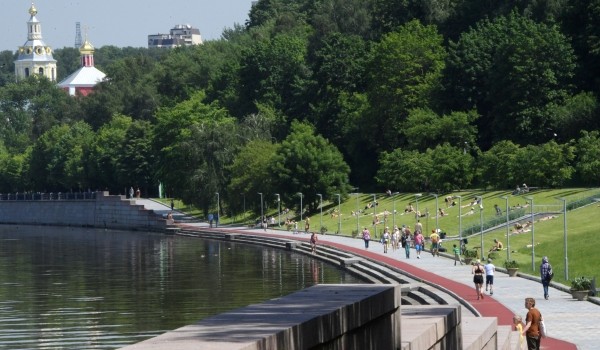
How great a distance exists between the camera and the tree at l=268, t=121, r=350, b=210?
9625 centimetres

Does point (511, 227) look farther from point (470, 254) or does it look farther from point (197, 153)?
point (197, 153)

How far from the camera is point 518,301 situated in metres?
39.9

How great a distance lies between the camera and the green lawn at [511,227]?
52875 millimetres

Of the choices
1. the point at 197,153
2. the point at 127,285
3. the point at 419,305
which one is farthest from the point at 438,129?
the point at 419,305

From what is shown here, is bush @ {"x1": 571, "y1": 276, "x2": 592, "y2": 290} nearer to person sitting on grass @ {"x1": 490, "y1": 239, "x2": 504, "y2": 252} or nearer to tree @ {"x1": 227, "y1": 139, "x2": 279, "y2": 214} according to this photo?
person sitting on grass @ {"x1": 490, "y1": 239, "x2": 504, "y2": 252}

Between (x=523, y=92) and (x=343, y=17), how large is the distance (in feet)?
126

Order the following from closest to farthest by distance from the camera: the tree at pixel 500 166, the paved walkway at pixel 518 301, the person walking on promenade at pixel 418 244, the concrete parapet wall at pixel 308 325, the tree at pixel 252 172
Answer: the concrete parapet wall at pixel 308 325 < the paved walkway at pixel 518 301 < the person walking on promenade at pixel 418 244 < the tree at pixel 500 166 < the tree at pixel 252 172

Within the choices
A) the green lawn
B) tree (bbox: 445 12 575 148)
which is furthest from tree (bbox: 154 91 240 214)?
tree (bbox: 445 12 575 148)

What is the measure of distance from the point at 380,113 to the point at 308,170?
8.15 metres

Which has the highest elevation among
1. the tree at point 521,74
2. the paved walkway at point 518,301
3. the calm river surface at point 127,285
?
the tree at point 521,74

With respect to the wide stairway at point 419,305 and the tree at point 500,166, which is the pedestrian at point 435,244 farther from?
the tree at point 500,166

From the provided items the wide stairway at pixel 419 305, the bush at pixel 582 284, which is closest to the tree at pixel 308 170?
the wide stairway at pixel 419 305

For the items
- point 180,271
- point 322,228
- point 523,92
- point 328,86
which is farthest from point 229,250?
point 328,86

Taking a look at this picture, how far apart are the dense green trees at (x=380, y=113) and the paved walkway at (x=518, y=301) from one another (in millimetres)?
24765
